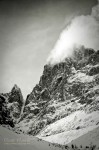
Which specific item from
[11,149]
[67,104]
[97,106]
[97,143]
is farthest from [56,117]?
[11,149]

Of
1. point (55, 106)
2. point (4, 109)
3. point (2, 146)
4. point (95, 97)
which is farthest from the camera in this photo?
point (55, 106)

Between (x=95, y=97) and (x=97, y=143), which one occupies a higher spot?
(x=95, y=97)

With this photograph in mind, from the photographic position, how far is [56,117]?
6678 inches

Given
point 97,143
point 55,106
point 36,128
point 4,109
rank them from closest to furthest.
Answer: point 97,143, point 4,109, point 36,128, point 55,106

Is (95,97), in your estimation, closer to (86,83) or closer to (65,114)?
(65,114)

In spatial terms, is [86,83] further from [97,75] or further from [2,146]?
[2,146]

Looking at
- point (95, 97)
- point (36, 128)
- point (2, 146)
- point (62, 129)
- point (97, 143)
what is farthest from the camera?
point (36, 128)

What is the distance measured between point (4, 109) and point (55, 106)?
389 feet

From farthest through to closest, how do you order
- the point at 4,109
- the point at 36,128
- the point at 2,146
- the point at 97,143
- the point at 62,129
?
the point at 36,128
the point at 62,129
the point at 4,109
the point at 97,143
the point at 2,146

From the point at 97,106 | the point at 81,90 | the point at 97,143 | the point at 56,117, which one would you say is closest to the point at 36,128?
the point at 56,117

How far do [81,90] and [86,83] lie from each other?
8.43 meters

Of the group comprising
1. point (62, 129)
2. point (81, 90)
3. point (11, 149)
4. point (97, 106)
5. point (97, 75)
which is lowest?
point (11, 149)

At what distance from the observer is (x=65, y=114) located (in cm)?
16362

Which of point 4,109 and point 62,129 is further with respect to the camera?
point 62,129
